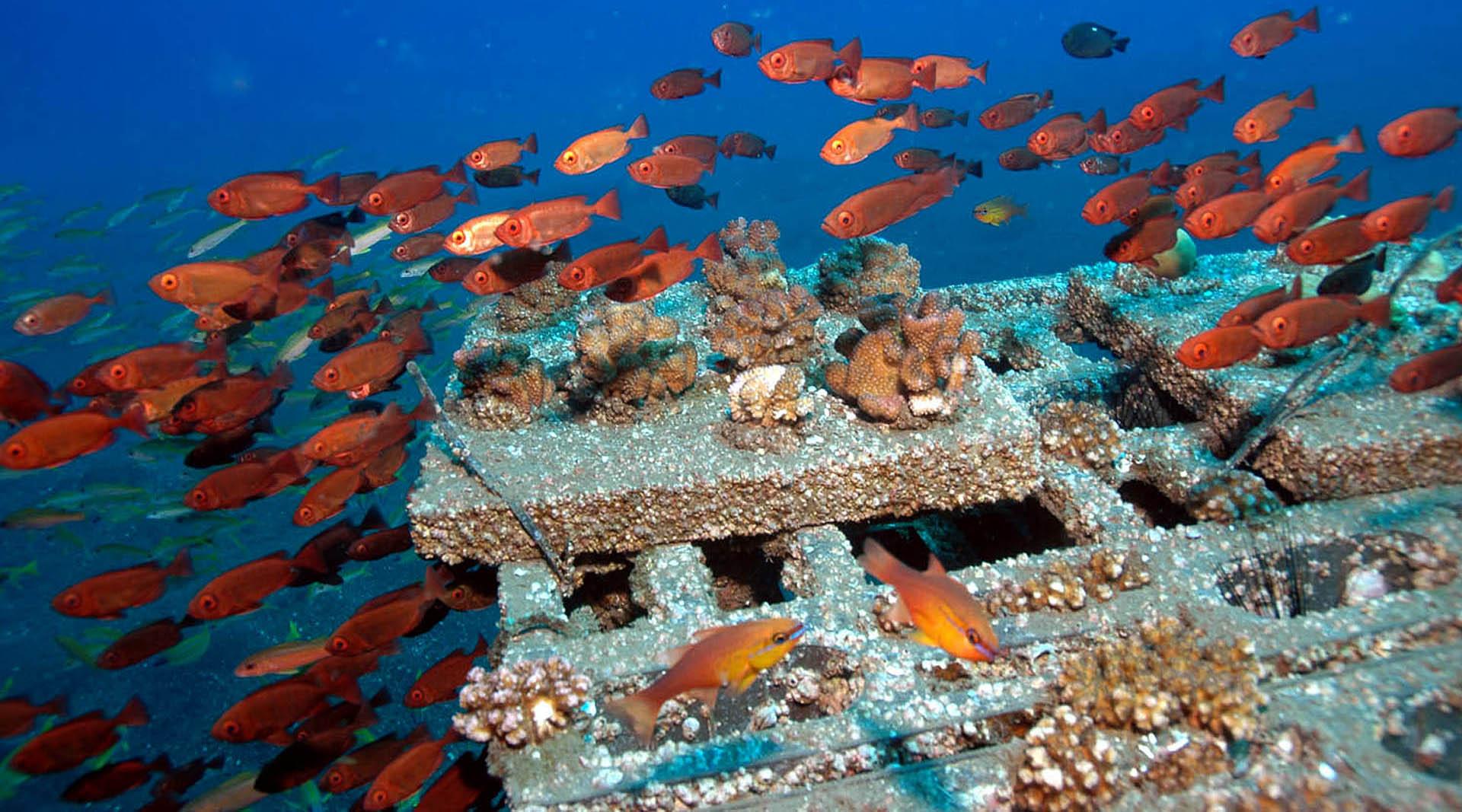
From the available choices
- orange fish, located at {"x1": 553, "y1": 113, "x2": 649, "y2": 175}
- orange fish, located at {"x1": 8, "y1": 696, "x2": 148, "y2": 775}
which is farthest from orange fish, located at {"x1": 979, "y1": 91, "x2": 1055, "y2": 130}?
orange fish, located at {"x1": 8, "y1": 696, "x2": 148, "y2": 775}

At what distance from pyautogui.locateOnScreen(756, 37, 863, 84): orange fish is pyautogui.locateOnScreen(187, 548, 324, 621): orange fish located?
438 centimetres

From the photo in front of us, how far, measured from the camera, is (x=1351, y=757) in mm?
2975

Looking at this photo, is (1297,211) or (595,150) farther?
(595,150)

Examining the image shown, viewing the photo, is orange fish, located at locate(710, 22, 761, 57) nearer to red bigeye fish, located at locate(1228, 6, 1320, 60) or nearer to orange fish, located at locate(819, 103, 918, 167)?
orange fish, located at locate(819, 103, 918, 167)

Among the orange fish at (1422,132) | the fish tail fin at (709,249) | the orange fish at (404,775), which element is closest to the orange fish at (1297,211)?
the orange fish at (1422,132)

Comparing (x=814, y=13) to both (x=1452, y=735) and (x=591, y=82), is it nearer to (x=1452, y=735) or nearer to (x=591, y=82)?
(x=591, y=82)

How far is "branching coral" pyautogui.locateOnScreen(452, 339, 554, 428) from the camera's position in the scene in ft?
16.7

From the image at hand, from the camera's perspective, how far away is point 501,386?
5113 mm

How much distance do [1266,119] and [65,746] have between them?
8.83 meters

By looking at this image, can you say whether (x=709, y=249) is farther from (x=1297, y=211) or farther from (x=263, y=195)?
(x=1297, y=211)

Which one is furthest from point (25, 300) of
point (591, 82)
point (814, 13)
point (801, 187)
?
point (814, 13)

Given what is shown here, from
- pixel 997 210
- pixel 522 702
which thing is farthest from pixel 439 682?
pixel 997 210

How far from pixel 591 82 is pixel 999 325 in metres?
111

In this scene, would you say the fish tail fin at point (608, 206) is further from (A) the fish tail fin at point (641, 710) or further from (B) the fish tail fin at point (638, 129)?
(A) the fish tail fin at point (641, 710)
